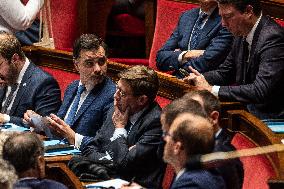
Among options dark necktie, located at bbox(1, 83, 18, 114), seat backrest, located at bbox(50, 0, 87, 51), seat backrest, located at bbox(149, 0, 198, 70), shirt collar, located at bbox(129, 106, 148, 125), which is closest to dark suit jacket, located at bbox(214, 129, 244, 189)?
shirt collar, located at bbox(129, 106, 148, 125)

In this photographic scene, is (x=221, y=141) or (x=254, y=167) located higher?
(x=221, y=141)

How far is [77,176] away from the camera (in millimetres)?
2225

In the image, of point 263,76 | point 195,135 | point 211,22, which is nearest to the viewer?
point 195,135

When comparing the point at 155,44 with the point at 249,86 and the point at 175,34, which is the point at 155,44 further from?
the point at 249,86

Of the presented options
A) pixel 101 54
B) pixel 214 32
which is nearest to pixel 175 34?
pixel 214 32

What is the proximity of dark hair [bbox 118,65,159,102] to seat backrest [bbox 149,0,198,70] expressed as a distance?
0.86 metres

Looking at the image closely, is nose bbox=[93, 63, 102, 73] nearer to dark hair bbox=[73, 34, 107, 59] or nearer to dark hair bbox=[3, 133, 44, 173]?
dark hair bbox=[73, 34, 107, 59]

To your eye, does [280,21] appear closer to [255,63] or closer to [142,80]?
[255,63]

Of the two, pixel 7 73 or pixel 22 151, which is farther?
pixel 7 73

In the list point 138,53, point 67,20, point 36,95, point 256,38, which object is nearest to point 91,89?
point 36,95

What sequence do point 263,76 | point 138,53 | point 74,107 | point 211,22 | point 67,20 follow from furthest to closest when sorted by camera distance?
point 138,53 < point 67,20 < point 211,22 < point 74,107 < point 263,76

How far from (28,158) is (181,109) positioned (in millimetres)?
400

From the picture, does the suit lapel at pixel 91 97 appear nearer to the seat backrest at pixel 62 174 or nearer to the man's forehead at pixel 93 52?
the man's forehead at pixel 93 52

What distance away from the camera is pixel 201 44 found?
2.83 meters
